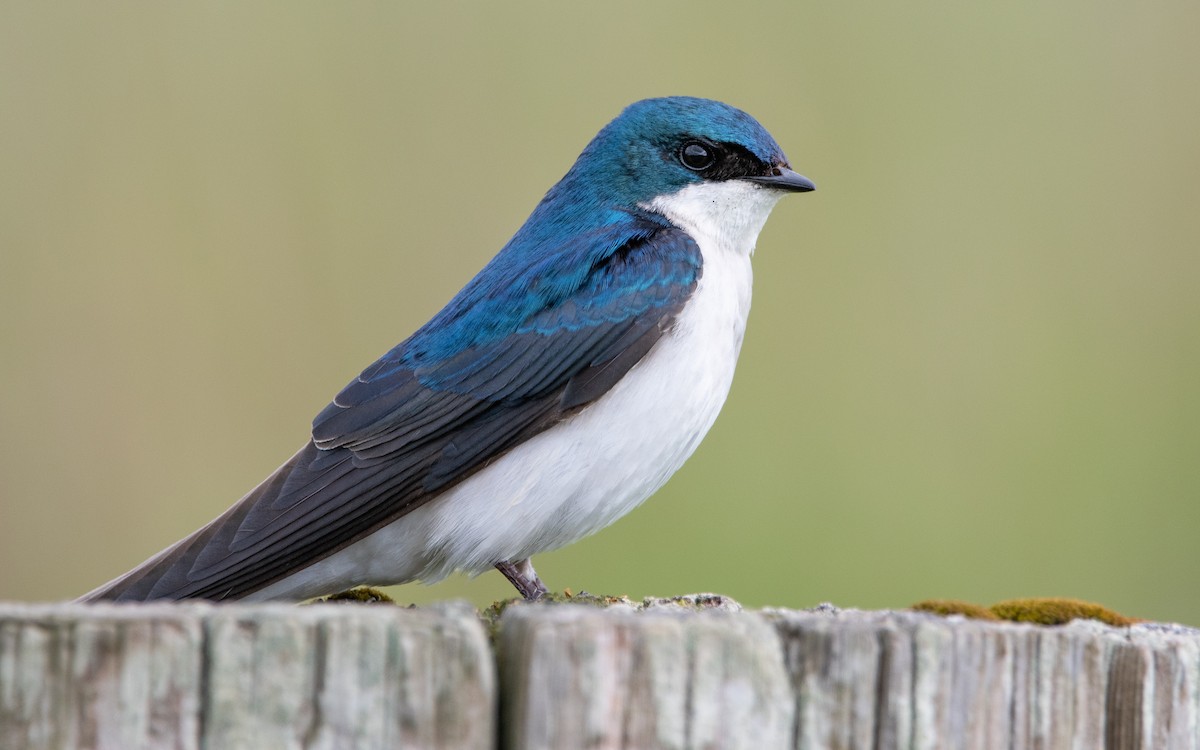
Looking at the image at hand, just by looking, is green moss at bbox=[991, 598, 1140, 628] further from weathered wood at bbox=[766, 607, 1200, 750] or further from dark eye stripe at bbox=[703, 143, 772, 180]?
dark eye stripe at bbox=[703, 143, 772, 180]

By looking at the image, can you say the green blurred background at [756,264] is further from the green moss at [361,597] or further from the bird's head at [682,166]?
the green moss at [361,597]

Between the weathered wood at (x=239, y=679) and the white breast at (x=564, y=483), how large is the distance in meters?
1.58

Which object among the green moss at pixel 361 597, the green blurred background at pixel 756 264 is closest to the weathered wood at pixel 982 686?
the green moss at pixel 361 597

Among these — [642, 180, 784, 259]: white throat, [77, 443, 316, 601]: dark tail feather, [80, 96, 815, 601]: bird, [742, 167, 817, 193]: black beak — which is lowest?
[77, 443, 316, 601]: dark tail feather

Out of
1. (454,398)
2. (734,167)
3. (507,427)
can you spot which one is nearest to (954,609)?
(507,427)

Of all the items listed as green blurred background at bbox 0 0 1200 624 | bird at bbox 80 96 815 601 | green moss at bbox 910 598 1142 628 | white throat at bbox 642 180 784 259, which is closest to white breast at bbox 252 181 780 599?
bird at bbox 80 96 815 601

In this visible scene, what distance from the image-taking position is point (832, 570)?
4.71 m

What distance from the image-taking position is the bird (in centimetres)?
297

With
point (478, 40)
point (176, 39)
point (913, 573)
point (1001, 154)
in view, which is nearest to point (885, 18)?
point (1001, 154)

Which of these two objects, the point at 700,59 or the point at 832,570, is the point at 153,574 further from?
the point at 700,59

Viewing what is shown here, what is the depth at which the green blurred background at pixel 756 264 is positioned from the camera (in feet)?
15.8

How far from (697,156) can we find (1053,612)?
64.3 inches

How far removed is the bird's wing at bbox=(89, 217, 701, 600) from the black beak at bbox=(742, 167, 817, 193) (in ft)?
1.02

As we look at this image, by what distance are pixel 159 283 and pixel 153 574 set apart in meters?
2.51
